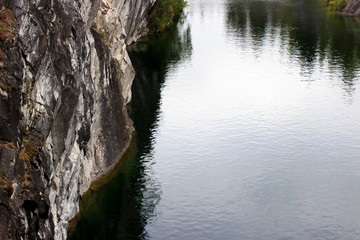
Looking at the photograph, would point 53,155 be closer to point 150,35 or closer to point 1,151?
point 1,151

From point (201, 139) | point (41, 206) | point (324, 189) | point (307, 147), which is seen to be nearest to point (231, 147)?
point (201, 139)

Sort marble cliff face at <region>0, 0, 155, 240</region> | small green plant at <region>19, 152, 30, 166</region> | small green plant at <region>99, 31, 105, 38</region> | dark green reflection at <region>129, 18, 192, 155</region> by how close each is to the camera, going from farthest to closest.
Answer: dark green reflection at <region>129, 18, 192, 155</region>
small green plant at <region>99, 31, 105, 38</region>
small green plant at <region>19, 152, 30, 166</region>
marble cliff face at <region>0, 0, 155, 240</region>

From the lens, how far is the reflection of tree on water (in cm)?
8688

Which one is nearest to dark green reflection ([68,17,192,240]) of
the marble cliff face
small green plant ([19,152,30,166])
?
the marble cliff face

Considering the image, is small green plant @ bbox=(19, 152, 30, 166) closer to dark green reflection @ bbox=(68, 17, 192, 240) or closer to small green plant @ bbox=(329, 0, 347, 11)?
dark green reflection @ bbox=(68, 17, 192, 240)

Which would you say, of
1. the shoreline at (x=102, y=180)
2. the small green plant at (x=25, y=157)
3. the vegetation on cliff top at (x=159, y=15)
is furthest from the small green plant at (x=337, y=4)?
the small green plant at (x=25, y=157)

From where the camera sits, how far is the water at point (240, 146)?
41000 mm

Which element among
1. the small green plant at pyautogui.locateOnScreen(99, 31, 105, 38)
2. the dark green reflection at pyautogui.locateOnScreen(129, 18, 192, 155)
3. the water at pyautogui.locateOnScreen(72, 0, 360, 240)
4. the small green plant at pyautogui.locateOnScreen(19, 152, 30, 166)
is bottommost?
the water at pyautogui.locateOnScreen(72, 0, 360, 240)

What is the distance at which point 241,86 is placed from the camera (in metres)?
76.8

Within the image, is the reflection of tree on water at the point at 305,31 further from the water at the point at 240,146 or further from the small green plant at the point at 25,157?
the small green plant at the point at 25,157

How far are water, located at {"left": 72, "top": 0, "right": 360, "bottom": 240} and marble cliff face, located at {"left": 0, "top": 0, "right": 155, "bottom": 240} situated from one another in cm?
473

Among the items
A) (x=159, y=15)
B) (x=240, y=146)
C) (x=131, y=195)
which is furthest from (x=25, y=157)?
(x=159, y=15)

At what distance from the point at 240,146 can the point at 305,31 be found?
5957cm

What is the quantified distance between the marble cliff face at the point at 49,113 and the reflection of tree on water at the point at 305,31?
131ft
